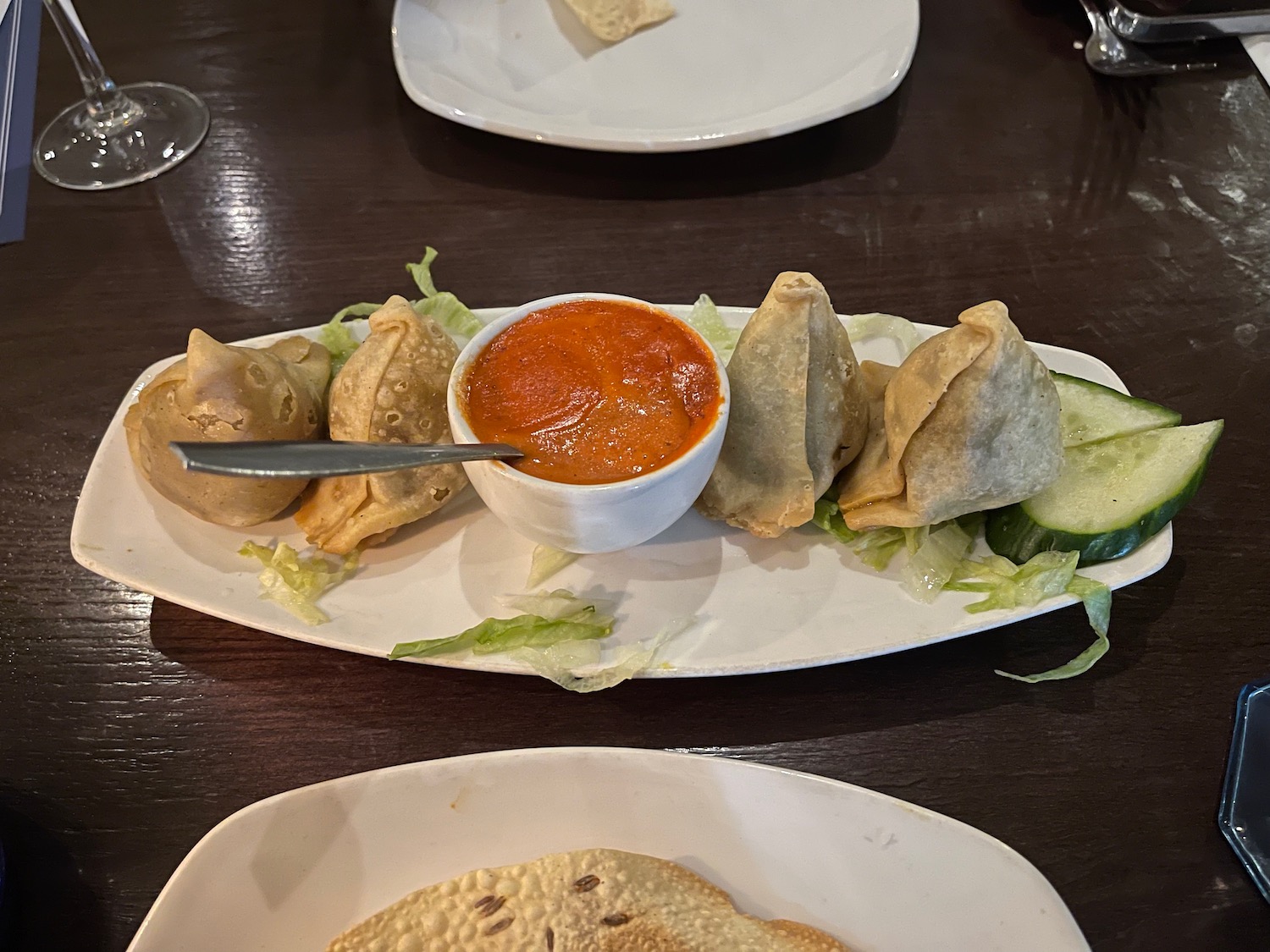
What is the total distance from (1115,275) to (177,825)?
262cm

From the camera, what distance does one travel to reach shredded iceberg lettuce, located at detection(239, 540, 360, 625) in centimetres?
174

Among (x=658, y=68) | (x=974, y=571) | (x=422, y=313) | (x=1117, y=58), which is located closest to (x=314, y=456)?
(x=422, y=313)

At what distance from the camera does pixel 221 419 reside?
1.76m

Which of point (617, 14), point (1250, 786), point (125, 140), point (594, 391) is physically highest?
point (617, 14)

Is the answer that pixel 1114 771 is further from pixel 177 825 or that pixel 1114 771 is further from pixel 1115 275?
pixel 177 825

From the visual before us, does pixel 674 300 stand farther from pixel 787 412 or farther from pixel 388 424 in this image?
pixel 388 424

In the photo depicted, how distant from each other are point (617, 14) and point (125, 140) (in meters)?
1.65

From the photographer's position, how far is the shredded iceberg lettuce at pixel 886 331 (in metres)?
2.07

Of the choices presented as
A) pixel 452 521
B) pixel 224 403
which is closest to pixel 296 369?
pixel 224 403

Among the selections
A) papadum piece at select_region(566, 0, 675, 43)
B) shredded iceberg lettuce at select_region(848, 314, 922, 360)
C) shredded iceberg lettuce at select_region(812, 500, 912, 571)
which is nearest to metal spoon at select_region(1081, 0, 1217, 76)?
papadum piece at select_region(566, 0, 675, 43)

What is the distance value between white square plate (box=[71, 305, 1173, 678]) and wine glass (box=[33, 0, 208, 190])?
4.73 feet

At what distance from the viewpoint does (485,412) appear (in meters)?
1.65

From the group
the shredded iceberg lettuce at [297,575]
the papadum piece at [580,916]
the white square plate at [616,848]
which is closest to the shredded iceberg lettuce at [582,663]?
the white square plate at [616,848]

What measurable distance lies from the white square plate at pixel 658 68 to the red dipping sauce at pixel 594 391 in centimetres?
113
